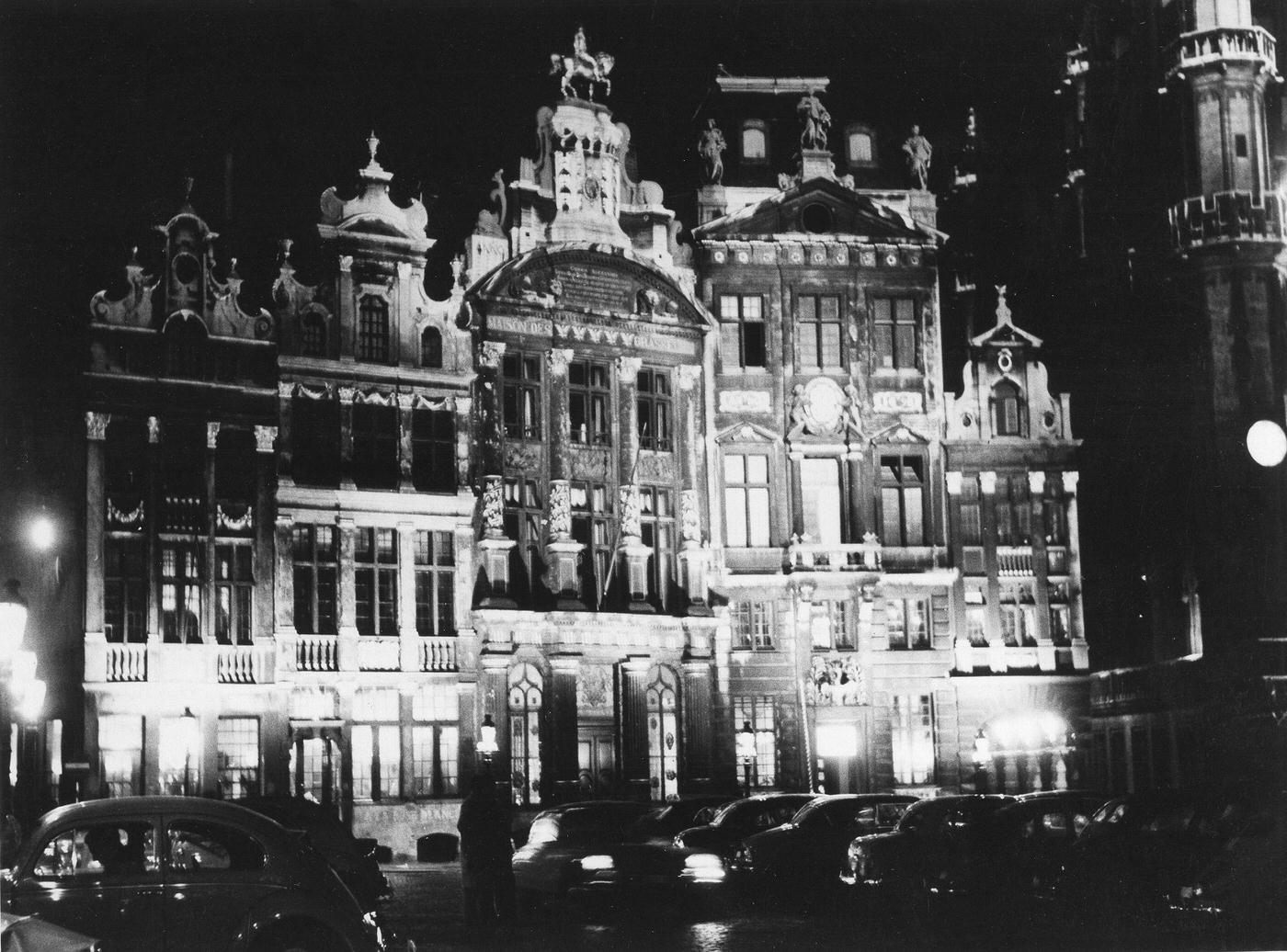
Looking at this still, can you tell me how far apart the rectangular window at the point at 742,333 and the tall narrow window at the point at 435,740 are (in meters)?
9.49

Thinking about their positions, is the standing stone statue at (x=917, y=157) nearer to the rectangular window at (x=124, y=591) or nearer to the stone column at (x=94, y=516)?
the stone column at (x=94, y=516)

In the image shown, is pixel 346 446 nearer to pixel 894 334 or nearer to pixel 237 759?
pixel 237 759

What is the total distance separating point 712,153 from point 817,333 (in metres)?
4.55

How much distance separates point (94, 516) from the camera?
31.4 meters

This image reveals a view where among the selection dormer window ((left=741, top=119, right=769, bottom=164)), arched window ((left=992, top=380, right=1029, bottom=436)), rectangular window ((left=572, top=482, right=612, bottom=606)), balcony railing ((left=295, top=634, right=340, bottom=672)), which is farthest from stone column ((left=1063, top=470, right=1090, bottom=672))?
balcony railing ((left=295, top=634, right=340, bottom=672))

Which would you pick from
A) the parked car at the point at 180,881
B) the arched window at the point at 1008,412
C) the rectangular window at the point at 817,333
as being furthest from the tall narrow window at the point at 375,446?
the parked car at the point at 180,881

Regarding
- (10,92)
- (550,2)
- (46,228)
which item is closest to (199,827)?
(10,92)

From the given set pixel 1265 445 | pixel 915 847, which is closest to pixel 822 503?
pixel 1265 445

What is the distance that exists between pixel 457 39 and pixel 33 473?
10.7 m

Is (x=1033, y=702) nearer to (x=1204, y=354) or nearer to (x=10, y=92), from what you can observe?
(x=1204, y=354)

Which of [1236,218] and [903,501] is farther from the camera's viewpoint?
[903,501]

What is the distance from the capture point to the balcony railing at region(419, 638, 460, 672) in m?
34.7

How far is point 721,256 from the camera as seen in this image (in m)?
38.5

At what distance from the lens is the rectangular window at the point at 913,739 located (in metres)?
37.9
